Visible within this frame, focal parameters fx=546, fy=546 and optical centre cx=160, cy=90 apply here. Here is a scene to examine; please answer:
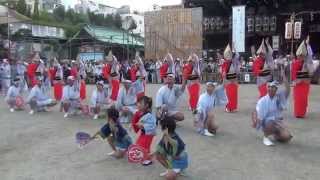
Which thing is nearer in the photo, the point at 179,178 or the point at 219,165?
the point at 179,178

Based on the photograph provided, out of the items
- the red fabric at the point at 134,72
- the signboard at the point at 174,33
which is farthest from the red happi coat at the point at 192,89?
the signboard at the point at 174,33

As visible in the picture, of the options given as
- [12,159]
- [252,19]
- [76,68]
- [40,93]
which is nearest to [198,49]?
[252,19]

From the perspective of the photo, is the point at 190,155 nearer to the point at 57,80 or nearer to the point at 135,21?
the point at 57,80

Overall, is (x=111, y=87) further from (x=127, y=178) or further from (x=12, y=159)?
(x=127, y=178)

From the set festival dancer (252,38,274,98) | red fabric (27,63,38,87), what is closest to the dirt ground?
festival dancer (252,38,274,98)

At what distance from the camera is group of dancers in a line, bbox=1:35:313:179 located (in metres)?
7.87

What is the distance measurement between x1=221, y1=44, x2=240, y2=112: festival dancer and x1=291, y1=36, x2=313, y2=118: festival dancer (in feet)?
5.96

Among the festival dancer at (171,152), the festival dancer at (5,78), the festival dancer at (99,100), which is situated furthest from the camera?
the festival dancer at (5,78)

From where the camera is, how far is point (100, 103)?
A: 13.2 m

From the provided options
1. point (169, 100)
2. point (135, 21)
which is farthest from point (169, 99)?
point (135, 21)

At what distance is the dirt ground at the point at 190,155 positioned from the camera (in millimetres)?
7391

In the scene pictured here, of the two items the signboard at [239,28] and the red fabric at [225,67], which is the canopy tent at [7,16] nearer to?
the signboard at [239,28]

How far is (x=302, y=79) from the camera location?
41.0ft

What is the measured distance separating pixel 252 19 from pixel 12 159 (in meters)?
23.9
